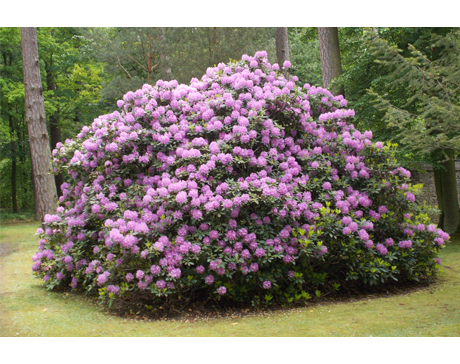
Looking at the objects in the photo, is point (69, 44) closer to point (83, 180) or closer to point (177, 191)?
point (83, 180)

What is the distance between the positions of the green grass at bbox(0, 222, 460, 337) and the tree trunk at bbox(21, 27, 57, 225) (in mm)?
4350

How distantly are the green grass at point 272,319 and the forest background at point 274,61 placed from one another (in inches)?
88.1

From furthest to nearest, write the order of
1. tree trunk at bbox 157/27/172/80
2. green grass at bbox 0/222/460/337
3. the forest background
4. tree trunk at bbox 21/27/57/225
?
tree trunk at bbox 157/27/172/80 < tree trunk at bbox 21/27/57/225 < the forest background < green grass at bbox 0/222/460/337

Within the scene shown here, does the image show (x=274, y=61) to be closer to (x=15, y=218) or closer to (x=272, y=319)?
(x=272, y=319)

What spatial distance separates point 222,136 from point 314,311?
220cm

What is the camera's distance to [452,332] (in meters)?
3.40

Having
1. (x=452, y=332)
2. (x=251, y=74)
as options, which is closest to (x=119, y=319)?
(x=452, y=332)

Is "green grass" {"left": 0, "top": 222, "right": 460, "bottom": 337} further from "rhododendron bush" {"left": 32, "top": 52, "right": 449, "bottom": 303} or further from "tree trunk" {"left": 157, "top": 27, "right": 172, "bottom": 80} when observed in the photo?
"tree trunk" {"left": 157, "top": 27, "right": 172, "bottom": 80}

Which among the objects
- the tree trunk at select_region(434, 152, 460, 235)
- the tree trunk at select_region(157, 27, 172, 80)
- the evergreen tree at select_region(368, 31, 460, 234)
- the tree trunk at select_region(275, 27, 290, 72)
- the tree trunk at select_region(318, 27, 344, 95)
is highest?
the tree trunk at select_region(157, 27, 172, 80)

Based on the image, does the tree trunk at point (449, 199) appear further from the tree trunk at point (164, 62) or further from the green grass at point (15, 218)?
the green grass at point (15, 218)

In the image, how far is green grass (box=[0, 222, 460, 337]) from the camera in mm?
3619

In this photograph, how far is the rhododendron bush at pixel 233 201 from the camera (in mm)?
4219

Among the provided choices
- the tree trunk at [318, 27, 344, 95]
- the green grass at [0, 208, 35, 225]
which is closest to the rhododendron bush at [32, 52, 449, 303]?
the tree trunk at [318, 27, 344, 95]

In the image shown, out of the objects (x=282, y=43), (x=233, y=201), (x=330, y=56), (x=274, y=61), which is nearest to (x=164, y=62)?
(x=274, y=61)
